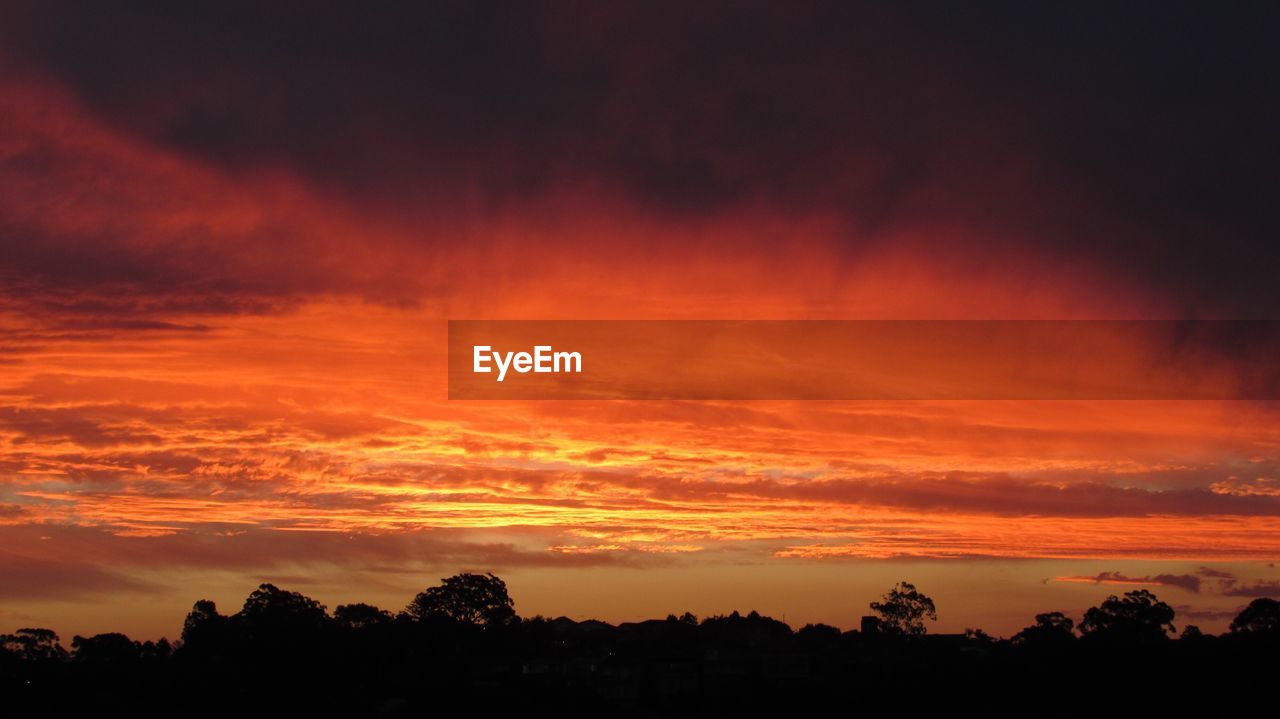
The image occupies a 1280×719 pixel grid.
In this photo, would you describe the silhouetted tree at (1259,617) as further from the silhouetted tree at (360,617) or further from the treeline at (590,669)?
the silhouetted tree at (360,617)

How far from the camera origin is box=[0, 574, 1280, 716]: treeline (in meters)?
80.1

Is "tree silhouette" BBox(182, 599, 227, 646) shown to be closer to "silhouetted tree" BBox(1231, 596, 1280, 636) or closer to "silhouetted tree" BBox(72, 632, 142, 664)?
"silhouetted tree" BBox(72, 632, 142, 664)

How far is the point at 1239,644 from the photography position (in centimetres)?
9669

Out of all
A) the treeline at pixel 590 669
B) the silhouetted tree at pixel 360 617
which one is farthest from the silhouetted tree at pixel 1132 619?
the silhouetted tree at pixel 360 617

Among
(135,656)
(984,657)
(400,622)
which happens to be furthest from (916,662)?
(135,656)

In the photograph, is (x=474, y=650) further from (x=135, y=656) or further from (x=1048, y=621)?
(x=1048, y=621)

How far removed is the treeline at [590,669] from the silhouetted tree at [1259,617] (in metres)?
0.17

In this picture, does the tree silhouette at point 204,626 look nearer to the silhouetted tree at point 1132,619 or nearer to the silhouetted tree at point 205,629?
the silhouetted tree at point 205,629

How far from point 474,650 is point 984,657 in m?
44.0

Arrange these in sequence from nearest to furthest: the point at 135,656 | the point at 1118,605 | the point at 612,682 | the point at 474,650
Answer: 1. the point at 612,682
2. the point at 135,656
3. the point at 474,650
4. the point at 1118,605

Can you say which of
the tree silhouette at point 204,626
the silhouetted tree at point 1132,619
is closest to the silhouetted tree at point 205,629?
the tree silhouette at point 204,626

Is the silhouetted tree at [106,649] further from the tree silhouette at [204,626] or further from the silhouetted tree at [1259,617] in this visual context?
the silhouetted tree at [1259,617]

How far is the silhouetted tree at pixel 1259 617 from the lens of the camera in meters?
109

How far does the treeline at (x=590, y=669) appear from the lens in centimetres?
8012
